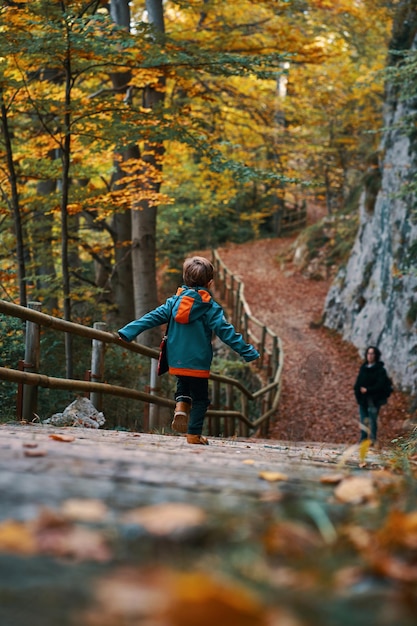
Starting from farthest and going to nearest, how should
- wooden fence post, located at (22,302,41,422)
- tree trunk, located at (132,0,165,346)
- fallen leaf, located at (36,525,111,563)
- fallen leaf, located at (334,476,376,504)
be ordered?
tree trunk, located at (132,0,165,346), wooden fence post, located at (22,302,41,422), fallen leaf, located at (334,476,376,504), fallen leaf, located at (36,525,111,563)

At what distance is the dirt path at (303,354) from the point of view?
15125mm

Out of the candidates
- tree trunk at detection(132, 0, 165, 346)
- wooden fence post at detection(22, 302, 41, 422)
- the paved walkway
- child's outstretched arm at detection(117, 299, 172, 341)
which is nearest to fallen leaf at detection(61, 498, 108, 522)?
the paved walkway

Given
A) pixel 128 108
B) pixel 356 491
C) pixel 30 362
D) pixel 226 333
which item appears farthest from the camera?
pixel 128 108

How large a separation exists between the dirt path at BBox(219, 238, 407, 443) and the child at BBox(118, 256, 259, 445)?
6.25 meters

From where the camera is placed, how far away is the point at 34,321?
6.24 meters

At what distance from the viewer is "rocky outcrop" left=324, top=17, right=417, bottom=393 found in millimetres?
16094

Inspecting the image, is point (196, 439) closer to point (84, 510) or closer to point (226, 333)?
point (226, 333)

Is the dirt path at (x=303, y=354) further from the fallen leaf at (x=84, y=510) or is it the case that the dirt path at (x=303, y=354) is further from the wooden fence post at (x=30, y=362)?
the fallen leaf at (x=84, y=510)

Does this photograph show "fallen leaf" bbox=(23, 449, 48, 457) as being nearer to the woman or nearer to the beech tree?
the beech tree

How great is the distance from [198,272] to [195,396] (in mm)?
1053

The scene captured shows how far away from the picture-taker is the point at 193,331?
5.91 metres

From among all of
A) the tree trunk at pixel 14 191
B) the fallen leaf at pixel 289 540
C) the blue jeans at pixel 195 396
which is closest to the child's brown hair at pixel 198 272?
the blue jeans at pixel 195 396

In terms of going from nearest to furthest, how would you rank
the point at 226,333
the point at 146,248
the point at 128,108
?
1. the point at 226,333
2. the point at 128,108
3. the point at 146,248

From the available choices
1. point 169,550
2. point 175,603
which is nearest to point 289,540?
point 169,550
